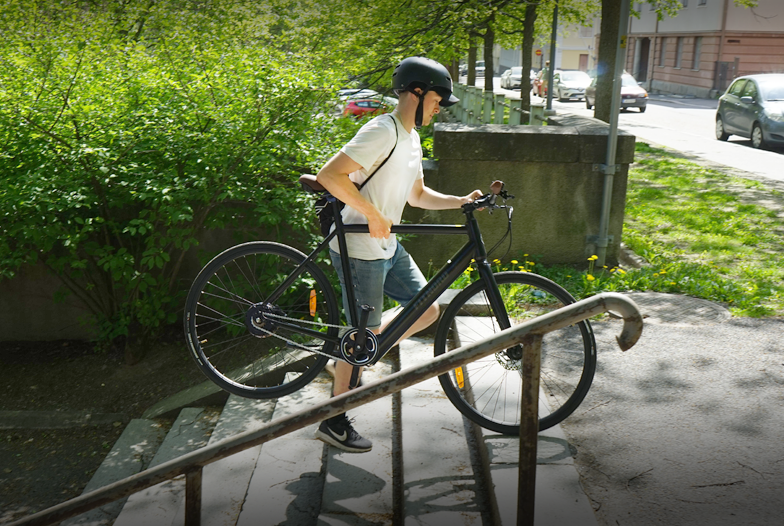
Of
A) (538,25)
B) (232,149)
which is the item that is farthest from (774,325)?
(538,25)

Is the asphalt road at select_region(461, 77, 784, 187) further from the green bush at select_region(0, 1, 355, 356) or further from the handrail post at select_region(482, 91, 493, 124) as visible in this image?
the green bush at select_region(0, 1, 355, 356)

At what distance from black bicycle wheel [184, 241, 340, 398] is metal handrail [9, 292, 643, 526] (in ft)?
4.32

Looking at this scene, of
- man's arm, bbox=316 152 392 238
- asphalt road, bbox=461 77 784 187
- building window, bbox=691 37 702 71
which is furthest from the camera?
building window, bbox=691 37 702 71

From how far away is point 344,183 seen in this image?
317cm

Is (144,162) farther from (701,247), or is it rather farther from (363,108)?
(701,247)

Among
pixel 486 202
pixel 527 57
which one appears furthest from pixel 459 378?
pixel 527 57

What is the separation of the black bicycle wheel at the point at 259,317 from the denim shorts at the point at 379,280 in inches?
9.6

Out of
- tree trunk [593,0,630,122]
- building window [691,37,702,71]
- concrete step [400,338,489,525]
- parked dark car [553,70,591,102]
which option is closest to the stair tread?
concrete step [400,338,489,525]

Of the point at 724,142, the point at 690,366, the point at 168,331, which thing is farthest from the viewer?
the point at 724,142

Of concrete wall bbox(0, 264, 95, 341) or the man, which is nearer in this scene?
the man

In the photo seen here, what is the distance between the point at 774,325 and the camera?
4.95m

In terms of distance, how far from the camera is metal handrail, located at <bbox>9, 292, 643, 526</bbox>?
86.0 inches

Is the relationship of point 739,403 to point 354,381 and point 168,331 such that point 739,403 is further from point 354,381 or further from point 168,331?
point 168,331

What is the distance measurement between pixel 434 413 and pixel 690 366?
1.55 m
